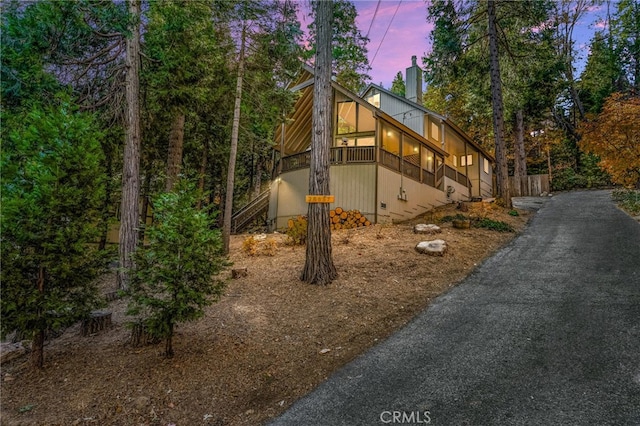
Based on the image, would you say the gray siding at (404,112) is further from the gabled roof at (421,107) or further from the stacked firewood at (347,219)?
the stacked firewood at (347,219)

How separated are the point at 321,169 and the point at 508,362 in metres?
4.43

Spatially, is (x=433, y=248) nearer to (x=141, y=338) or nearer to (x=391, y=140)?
(x=141, y=338)

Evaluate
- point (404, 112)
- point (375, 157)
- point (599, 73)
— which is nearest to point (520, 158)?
point (599, 73)

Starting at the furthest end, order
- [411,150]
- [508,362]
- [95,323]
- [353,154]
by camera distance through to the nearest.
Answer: [411,150] → [353,154] → [95,323] → [508,362]

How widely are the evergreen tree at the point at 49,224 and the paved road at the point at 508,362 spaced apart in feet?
9.75

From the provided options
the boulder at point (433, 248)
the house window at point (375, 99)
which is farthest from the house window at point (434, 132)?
the boulder at point (433, 248)

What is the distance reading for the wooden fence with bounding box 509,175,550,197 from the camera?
23.4 m

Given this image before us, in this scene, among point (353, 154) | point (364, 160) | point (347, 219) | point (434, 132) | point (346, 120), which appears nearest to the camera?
point (347, 219)

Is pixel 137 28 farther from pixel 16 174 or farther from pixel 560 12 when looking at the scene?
pixel 560 12

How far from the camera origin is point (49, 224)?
3635mm

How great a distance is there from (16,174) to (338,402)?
4.38 metres

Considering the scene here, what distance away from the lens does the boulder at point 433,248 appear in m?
7.78

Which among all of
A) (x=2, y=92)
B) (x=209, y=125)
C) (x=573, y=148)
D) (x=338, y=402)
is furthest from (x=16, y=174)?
(x=573, y=148)

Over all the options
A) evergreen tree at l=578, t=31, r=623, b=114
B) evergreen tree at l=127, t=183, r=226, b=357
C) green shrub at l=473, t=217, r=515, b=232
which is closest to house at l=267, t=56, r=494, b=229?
green shrub at l=473, t=217, r=515, b=232
